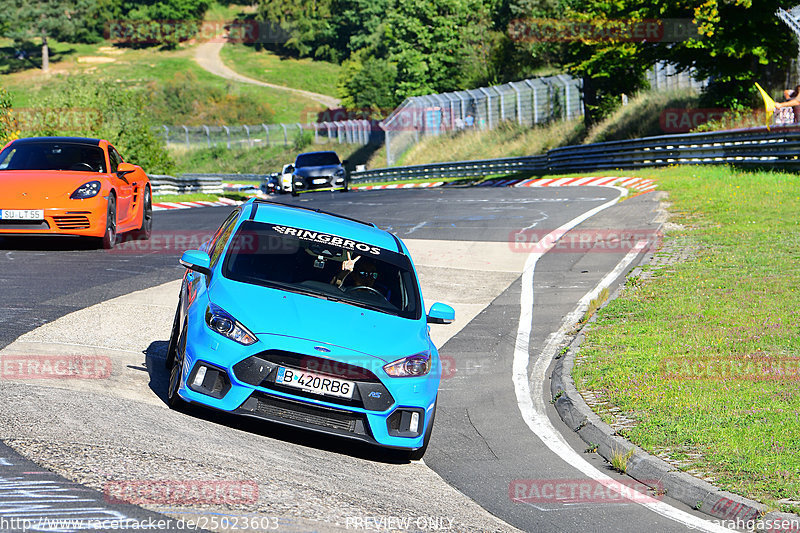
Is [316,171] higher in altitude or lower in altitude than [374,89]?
higher

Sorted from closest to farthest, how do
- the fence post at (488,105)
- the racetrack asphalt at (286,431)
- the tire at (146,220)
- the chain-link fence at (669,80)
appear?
the racetrack asphalt at (286,431)
the tire at (146,220)
the chain-link fence at (669,80)
the fence post at (488,105)

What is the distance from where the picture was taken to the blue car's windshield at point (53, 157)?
15.2 m

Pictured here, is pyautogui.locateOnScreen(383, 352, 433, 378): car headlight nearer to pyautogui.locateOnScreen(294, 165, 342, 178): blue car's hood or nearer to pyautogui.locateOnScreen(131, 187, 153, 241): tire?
pyautogui.locateOnScreen(131, 187, 153, 241): tire

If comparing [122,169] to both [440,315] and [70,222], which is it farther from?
[440,315]

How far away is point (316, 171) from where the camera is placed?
3541 centimetres

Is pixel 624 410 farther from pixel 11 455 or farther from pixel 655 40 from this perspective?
pixel 655 40

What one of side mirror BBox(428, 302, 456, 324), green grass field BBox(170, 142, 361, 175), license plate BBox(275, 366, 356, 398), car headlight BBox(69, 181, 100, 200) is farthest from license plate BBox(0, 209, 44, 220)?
green grass field BBox(170, 142, 361, 175)

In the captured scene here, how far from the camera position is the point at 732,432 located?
299 inches

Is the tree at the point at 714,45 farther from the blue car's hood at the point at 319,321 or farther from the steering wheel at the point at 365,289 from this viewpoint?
the blue car's hood at the point at 319,321

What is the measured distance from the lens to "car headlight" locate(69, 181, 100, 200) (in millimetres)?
14523

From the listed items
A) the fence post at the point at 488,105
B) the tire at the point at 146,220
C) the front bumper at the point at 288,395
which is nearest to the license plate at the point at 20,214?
the tire at the point at 146,220

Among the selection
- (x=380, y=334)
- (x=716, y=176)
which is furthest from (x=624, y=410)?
(x=716, y=176)

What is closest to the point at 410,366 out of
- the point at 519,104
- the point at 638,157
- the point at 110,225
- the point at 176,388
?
the point at 176,388

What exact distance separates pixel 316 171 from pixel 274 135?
47.3 meters
